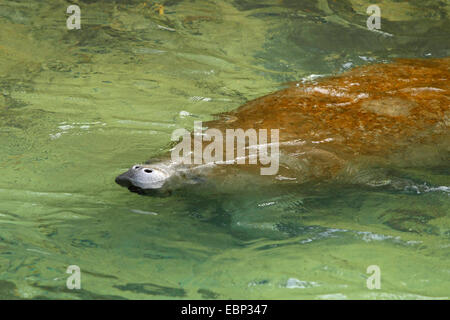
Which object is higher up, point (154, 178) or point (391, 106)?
point (391, 106)

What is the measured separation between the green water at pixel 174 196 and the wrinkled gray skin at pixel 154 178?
0.16 meters

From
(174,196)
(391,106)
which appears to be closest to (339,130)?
(391,106)

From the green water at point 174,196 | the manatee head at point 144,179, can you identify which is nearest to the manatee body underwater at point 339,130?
the manatee head at point 144,179

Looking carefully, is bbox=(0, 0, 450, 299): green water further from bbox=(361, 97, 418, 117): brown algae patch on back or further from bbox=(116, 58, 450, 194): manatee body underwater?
bbox=(361, 97, 418, 117): brown algae patch on back

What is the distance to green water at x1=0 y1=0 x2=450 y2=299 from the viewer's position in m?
2.88

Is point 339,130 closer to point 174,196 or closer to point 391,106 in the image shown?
point 391,106

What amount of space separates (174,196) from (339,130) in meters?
1.20

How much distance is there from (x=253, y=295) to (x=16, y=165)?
2.20m

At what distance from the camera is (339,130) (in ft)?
12.8

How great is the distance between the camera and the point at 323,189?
3697mm

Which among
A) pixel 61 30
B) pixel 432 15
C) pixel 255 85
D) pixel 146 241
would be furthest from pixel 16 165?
pixel 432 15

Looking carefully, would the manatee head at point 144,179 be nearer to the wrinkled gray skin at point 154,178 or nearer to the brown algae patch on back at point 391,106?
the wrinkled gray skin at point 154,178

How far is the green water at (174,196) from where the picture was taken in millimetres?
2881
